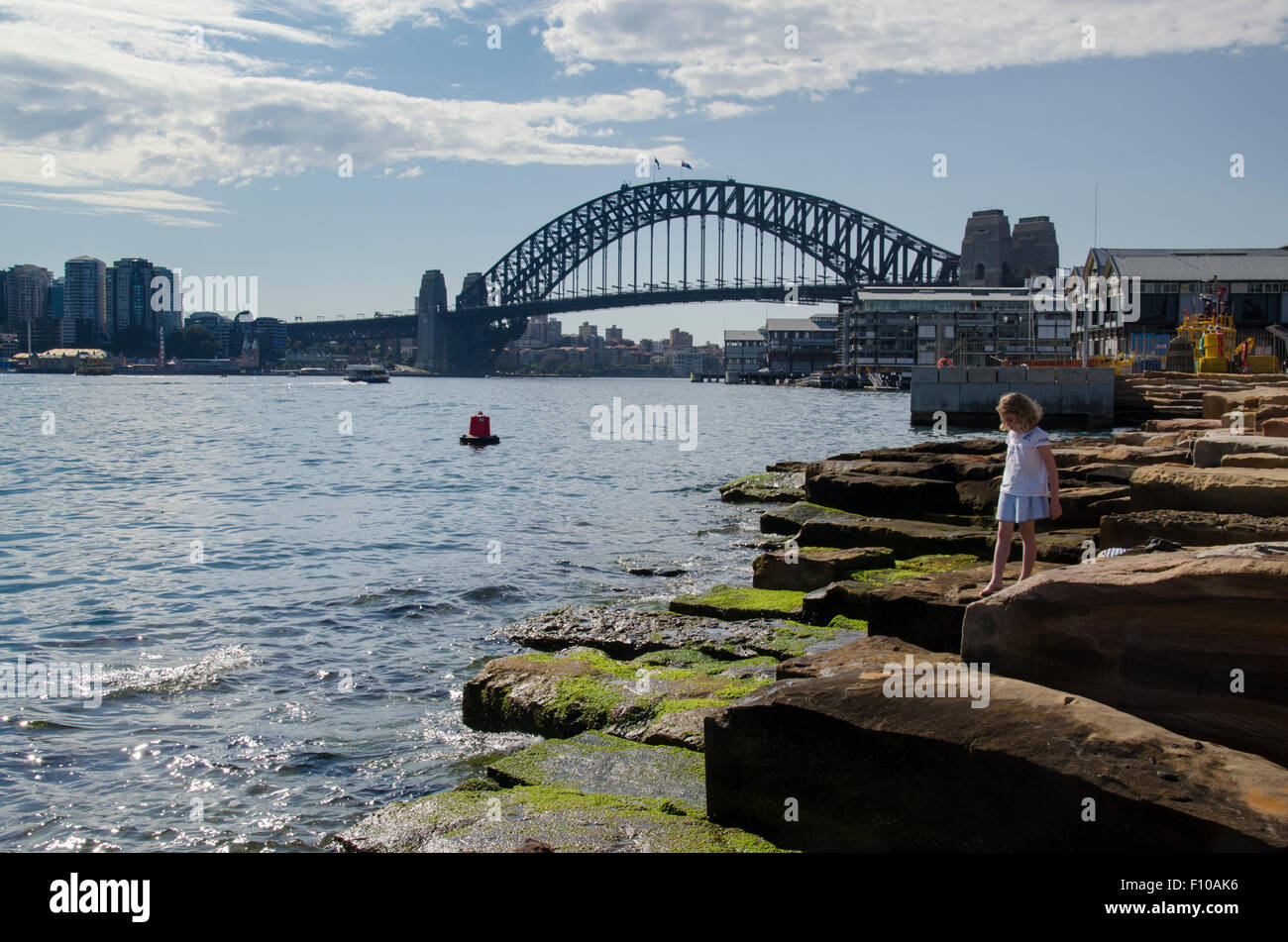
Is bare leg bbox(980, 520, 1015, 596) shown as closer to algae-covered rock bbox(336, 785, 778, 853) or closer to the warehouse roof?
algae-covered rock bbox(336, 785, 778, 853)

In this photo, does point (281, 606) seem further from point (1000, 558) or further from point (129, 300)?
point (129, 300)

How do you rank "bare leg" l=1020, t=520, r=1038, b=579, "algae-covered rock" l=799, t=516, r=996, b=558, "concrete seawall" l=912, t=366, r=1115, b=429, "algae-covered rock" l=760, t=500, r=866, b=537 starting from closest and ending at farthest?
"bare leg" l=1020, t=520, r=1038, b=579 < "algae-covered rock" l=799, t=516, r=996, b=558 < "algae-covered rock" l=760, t=500, r=866, b=537 < "concrete seawall" l=912, t=366, r=1115, b=429

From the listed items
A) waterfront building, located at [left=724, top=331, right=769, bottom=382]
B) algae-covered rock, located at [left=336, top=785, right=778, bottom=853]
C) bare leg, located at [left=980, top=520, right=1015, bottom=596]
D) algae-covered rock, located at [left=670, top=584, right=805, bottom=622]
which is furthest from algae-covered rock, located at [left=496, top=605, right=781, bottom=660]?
waterfront building, located at [left=724, top=331, right=769, bottom=382]

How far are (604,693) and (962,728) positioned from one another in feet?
9.98

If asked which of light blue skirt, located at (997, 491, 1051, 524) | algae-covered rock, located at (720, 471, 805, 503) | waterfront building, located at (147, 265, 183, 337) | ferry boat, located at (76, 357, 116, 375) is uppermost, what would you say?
waterfront building, located at (147, 265, 183, 337)

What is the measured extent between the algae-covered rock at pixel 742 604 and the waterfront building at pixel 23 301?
201m

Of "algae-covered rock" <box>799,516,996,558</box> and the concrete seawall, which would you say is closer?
"algae-covered rock" <box>799,516,996,558</box>

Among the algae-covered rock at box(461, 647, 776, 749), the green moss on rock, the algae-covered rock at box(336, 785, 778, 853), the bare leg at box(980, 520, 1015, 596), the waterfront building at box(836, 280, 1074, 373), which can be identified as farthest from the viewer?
the waterfront building at box(836, 280, 1074, 373)

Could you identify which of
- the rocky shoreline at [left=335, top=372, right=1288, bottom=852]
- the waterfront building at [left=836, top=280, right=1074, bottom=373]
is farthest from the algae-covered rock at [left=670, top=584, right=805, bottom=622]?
the waterfront building at [left=836, top=280, right=1074, bottom=373]

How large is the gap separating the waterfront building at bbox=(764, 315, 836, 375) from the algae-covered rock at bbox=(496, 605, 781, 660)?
446 ft

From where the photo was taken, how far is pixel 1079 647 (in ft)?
15.1

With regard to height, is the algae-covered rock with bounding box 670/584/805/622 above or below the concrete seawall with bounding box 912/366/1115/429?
below

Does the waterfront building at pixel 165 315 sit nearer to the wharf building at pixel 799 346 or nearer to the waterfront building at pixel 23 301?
the waterfront building at pixel 23 301

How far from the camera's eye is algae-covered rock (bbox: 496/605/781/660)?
796 cm
